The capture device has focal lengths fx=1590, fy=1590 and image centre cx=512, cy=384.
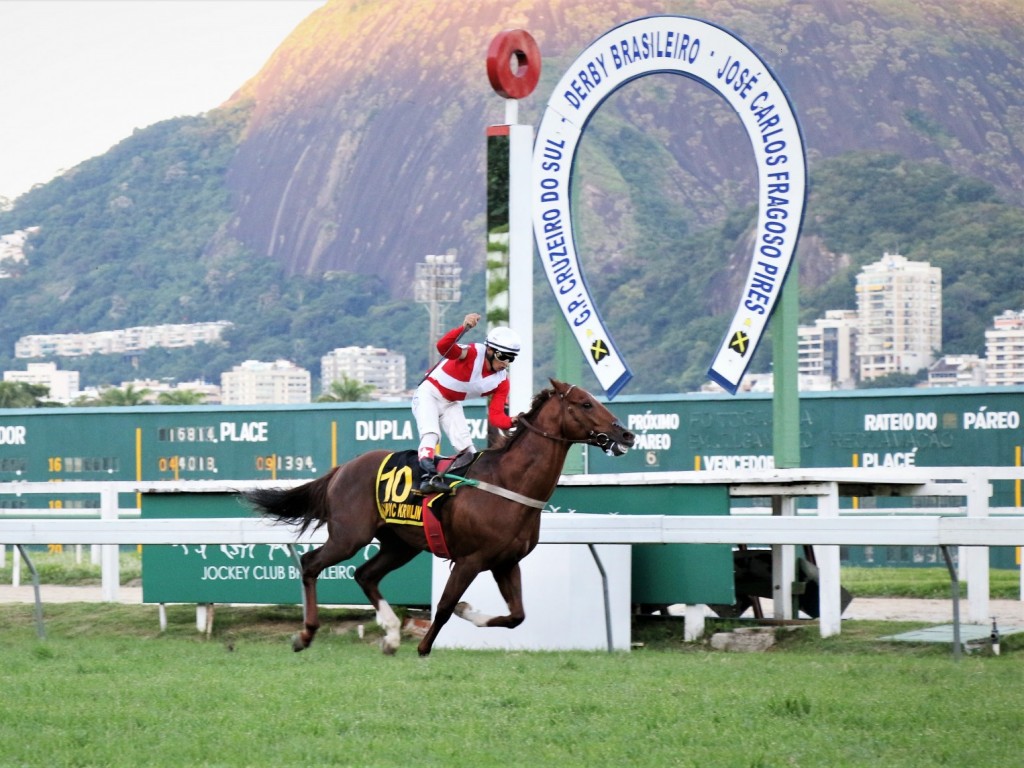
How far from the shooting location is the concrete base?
32.3 feet

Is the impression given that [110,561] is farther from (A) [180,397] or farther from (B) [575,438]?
(A) [180,397]

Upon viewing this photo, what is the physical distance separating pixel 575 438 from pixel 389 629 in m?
1.60

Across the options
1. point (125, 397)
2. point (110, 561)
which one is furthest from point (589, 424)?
point (125, 397)

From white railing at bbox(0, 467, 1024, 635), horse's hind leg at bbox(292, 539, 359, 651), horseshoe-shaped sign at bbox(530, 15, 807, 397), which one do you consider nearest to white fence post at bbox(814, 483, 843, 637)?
white railing at bbox(0, 467, 1024, 635)

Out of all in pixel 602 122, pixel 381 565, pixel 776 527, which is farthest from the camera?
pixel 602 122

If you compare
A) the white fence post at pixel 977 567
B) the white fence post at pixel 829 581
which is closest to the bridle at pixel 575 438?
the white fence post at pixel 829 581

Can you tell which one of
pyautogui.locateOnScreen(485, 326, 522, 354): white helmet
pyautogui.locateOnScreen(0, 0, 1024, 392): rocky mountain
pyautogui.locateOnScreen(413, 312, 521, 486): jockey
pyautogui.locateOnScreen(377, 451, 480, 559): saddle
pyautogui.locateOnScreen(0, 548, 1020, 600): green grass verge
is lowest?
pyautogui.locateOnScreen(0, 548, 1020, 600): green grass verge

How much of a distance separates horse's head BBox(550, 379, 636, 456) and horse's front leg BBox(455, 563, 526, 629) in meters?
0.79

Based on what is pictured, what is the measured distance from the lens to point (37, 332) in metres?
136

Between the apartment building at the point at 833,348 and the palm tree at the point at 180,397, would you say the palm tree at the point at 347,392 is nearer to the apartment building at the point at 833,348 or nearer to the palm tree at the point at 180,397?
the palm tree at the point at 180,397

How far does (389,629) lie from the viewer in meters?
9.13

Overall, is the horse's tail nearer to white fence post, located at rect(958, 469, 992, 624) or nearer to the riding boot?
the riding boot

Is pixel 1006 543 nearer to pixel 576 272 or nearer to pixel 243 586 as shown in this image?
pixel 576 272

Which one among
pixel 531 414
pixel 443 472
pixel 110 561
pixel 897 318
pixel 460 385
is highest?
pixel 897 318
